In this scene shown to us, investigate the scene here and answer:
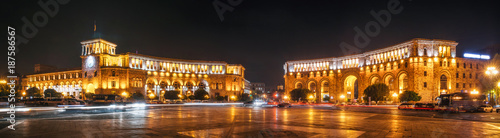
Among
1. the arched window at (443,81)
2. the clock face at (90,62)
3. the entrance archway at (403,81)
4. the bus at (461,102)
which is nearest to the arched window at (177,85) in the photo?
the clock face at (90,62)

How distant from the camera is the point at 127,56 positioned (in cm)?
8944

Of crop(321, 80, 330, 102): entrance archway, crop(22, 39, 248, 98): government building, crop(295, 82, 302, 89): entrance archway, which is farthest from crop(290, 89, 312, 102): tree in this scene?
crop(22, 39, 248, 98): government building

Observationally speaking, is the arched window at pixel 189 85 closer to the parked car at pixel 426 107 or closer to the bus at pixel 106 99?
the bus at pixel 106 99

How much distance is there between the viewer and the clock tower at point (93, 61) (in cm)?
8592

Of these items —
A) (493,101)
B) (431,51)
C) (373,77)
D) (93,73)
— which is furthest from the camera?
(93,73)

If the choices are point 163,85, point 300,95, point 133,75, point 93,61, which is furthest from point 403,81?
point 93,61

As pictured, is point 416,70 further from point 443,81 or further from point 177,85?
point 177,85


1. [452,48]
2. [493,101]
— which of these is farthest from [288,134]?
[452,48]

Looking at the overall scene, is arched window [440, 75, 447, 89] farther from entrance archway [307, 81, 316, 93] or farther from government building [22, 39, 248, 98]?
government building [22, 39, 248, 98]

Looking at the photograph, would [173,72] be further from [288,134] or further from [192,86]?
[288,134]

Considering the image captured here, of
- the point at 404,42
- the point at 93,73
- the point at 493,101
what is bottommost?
the point at 493,101

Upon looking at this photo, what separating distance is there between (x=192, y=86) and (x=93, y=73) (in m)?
31.8

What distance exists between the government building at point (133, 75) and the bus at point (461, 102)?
7671 cm

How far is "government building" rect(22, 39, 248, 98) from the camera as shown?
86.3m
